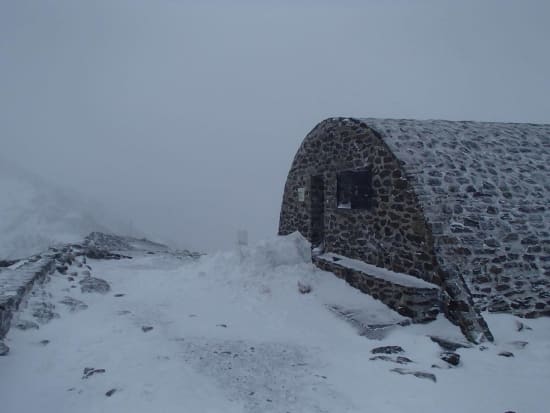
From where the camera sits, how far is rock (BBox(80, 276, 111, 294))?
9008 mm

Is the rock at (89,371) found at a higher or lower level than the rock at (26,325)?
lower

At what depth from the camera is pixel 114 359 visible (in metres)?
5.52

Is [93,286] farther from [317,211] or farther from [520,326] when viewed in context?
[520,326]

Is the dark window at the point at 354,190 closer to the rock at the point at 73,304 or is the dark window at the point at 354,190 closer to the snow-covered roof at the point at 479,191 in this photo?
the snow-covered roof at the point at 479,191

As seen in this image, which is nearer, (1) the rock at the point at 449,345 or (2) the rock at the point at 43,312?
(1) the rock at the point at 449,345

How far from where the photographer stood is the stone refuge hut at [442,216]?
764 centimetres

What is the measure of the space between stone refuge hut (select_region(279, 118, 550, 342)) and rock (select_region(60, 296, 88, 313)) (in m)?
5.72

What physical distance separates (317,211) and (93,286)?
6.65 meters

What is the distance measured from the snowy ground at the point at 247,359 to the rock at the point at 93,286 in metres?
0.15

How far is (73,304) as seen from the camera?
7.73 m

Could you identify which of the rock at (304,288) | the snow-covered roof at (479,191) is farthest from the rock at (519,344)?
the rock at (304,288)

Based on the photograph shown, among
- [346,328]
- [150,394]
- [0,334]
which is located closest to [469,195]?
[346,328]

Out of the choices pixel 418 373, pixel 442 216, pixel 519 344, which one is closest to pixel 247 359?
pixel 418 373

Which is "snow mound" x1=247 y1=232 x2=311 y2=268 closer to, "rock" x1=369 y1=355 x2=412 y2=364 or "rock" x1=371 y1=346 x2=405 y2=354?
"rock" x1=371 y1=346 x2=405 y2=354
